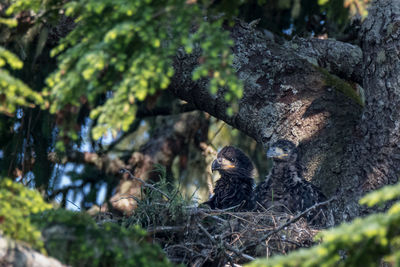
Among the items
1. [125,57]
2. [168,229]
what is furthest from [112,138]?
[125,57]

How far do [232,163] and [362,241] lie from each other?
3956 millimetres

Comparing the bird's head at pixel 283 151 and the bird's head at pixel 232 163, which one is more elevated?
the bird's head at pixel 283 151

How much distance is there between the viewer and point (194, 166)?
7.39 meters

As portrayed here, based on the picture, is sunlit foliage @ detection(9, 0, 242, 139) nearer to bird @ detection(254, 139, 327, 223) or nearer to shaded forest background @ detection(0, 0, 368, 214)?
shaded forest background @ detection(0, 0, 368, 214)

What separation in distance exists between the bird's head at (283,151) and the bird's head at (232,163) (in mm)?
738


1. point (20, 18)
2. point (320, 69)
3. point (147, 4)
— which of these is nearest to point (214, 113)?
point (320, 69)

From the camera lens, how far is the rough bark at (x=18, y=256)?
7.36 feet

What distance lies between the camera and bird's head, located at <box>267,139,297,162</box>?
520 cm

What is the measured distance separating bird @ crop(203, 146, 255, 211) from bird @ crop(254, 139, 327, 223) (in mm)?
346

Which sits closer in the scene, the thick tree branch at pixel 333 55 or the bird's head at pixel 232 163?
the thick tree branch at pixel 333 55

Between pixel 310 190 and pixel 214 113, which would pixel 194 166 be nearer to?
pixel 214 113

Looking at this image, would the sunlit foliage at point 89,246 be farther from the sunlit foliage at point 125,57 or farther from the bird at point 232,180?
the bird at point 232,180

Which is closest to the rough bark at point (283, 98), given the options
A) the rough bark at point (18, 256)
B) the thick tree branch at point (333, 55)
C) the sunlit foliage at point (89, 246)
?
the thick tree branch at point (333, 55)

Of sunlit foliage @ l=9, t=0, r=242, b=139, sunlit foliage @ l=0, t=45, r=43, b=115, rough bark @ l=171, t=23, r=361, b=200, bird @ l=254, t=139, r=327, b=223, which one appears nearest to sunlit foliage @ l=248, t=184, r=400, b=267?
sunlit foliage @ l=9, t=0, r=242, b=139
